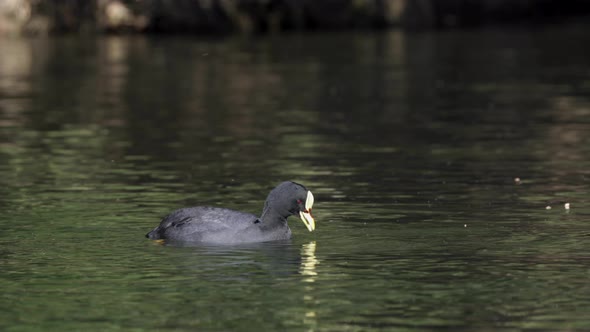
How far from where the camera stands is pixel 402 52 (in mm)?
49031

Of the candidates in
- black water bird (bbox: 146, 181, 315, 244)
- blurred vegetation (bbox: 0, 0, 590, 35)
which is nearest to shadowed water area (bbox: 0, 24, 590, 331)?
black water bird (bbox: 146, 181, 315, 244)

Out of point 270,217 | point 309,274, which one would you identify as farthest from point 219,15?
point 309,274

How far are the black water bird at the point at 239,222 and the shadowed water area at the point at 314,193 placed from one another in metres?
0.18

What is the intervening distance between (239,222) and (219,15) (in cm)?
4750

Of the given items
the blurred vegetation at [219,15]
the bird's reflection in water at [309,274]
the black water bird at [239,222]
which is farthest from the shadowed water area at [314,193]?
the blurred vegetation at [219,15]

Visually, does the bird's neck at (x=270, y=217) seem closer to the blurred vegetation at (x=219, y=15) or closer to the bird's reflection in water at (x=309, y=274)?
the bird's reflection in water at (x=309, y=274)

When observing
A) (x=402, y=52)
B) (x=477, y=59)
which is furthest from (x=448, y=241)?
(x=402, y=52)

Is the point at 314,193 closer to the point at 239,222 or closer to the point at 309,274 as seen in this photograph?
the point at 239,222

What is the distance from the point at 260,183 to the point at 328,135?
6437 mm

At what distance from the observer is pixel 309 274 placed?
13.6 meters

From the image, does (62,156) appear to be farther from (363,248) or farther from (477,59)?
(477,59)

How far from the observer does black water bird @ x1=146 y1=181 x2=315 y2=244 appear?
15.0 meters

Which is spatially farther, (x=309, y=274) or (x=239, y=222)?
(x=239, y=222)

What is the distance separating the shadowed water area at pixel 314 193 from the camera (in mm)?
12305
